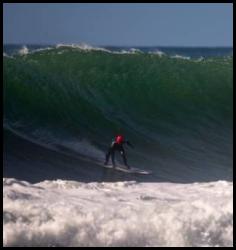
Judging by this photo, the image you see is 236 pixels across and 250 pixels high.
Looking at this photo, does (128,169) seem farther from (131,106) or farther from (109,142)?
(131,106)

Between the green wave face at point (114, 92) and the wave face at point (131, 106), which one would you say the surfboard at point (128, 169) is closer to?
the wave face at point (131, 106)

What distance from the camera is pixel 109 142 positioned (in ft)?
48.3

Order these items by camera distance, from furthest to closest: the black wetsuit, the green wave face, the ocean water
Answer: the green wave face
the black wetsuit
the ocean water

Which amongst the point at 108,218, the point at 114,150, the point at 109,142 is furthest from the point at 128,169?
the point at 108,218

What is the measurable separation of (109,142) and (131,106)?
448 cm

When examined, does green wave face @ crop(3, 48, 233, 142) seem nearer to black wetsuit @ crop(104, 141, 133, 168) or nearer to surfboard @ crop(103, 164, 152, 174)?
black wetsuit @ crop(104, 141, 133, 168)

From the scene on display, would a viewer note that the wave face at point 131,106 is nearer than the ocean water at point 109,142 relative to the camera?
No

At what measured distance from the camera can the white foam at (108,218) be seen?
308 inches

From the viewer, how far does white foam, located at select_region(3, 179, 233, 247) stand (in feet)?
25.6

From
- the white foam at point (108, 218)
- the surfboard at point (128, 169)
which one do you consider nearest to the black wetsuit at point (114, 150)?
the surfboard at point (128, 169)

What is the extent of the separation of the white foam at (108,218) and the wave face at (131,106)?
113 inches

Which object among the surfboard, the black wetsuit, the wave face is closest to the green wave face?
the wave face

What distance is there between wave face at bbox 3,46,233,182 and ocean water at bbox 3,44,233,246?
4 cm

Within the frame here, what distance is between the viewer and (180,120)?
18.2 metres
